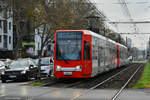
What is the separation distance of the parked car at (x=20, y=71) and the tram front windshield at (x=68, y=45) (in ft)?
11.6

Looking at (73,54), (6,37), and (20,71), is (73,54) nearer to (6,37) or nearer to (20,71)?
(20,71)

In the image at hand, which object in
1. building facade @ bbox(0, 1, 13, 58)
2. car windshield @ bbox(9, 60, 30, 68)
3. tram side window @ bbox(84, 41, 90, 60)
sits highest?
building facade @ bbox(0, 1, 13, 58)

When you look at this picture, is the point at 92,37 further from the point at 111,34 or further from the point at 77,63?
the point at 111,34

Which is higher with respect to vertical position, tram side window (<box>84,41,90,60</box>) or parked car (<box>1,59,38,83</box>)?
tram side window (<box>84,41,90,60</box>)

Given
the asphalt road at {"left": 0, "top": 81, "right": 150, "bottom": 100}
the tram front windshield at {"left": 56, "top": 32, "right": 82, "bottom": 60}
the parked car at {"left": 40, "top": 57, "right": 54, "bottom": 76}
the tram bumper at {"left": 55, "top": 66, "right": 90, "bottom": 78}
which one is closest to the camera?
the asphalt road at {"left": 0, "top": 81, "right": 150, "bottom": 100}

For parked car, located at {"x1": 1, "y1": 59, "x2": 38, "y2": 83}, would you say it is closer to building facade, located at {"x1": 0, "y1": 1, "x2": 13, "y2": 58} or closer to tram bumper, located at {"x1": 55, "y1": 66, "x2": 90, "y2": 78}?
tram bumper, located at {"x1": 55, "y1": 66, "x2": 90, "y2": 78}

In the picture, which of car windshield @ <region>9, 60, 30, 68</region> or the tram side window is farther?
car windshield @ <region>9, 60, 30, 68</region>

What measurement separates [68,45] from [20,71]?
13.9ft

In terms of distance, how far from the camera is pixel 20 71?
26031 mm

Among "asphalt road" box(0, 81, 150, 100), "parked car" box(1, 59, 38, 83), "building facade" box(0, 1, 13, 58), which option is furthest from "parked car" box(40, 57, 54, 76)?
"building facade" box(0, 1, 13, 58)

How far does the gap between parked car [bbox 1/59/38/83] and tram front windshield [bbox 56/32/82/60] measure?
3.55m

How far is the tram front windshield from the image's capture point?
23453 mm

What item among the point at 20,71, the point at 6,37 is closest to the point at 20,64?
the point at 20,71

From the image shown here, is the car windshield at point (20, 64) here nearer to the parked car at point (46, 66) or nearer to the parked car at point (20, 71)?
the parked car at point (20, 71)
